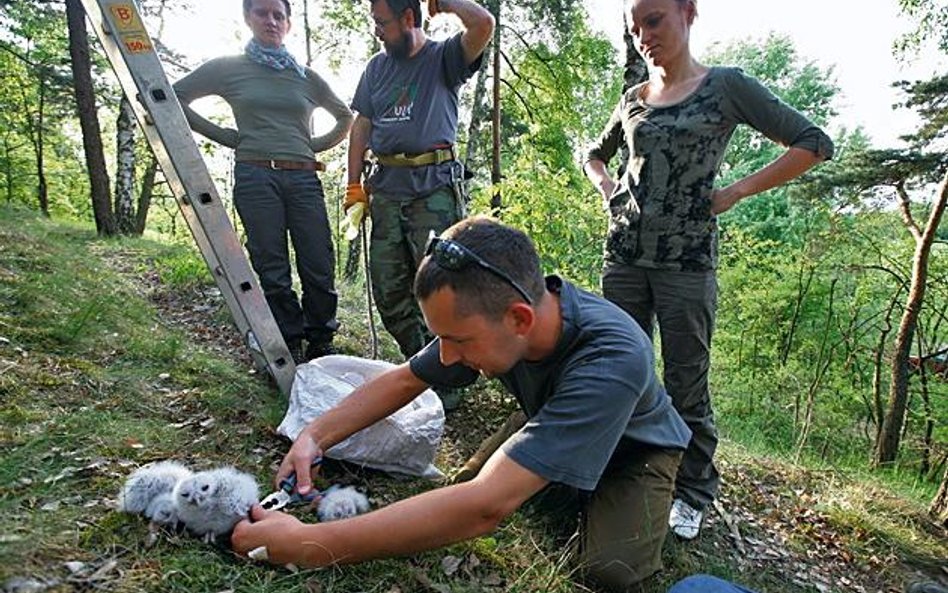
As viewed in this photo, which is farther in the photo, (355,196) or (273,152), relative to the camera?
(355,196)

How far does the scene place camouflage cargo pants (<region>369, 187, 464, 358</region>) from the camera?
118 inches

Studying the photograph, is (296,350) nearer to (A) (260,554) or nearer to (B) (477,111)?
(A) (260,554)

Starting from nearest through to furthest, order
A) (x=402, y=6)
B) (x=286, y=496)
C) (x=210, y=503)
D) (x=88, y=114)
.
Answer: (x=210, y=503), (x=286, y=496), (x=402, y=6), (x=88, y=114)

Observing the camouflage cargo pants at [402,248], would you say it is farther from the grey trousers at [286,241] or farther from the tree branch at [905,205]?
the tree branch at [905,205]

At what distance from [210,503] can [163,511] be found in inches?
6.8

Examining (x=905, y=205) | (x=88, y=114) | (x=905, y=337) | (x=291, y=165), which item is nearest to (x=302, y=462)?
(x=291, y=165)

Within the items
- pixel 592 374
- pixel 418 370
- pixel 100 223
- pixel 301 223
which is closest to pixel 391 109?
pixel 301 223

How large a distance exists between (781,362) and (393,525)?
10191 millimetres

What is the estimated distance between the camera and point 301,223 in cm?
319

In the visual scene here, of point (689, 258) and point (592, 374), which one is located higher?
point (689, 258)

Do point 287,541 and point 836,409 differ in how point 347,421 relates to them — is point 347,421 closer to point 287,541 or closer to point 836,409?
point 287,541

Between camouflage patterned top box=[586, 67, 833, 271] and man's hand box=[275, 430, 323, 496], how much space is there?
1.60m

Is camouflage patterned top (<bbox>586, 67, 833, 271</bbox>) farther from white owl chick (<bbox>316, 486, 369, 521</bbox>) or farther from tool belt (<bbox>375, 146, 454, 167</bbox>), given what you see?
white owl chick (<bbox>316, 486, 369, 521</bbox>)

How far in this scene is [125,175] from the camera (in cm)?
1080
